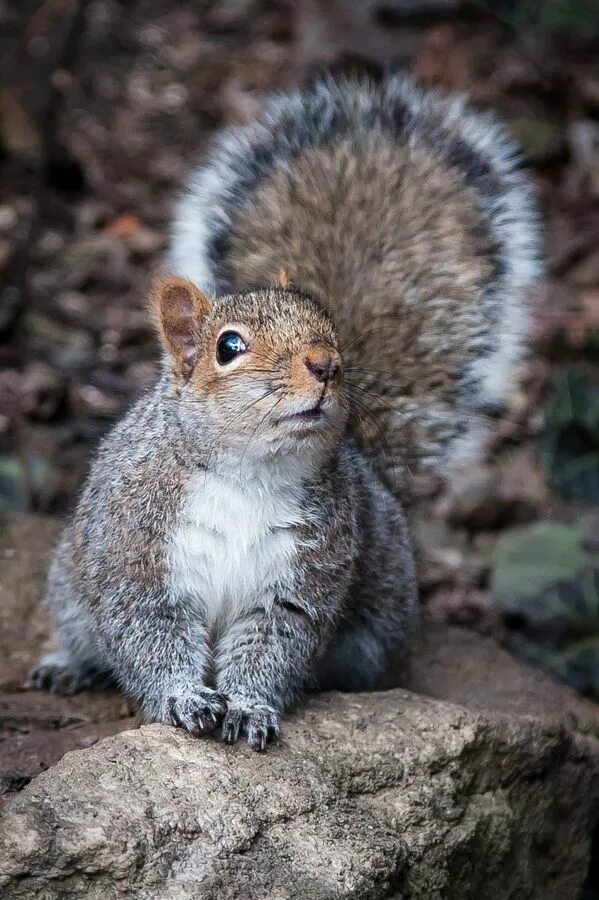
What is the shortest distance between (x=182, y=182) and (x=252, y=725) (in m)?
4.64

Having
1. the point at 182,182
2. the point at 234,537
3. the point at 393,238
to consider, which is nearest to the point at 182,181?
the point at 182,182

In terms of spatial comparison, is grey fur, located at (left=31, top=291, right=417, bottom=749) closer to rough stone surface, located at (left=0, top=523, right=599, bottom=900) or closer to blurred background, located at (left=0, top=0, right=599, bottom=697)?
rough stone surface, located at (left=0, top=523, right=599, bottom=900)

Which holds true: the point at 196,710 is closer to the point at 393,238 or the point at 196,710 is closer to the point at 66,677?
the point at 66,677

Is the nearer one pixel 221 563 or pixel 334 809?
pixel 334 809

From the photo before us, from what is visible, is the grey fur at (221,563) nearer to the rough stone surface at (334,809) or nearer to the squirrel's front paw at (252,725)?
the squirrel's front paw at (252,725)

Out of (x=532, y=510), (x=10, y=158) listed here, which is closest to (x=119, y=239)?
(x=10, y=158)

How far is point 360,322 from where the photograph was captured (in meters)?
3.50

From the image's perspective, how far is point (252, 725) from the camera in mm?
2623

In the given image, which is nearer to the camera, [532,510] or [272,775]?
[272,775]

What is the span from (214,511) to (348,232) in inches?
50.7

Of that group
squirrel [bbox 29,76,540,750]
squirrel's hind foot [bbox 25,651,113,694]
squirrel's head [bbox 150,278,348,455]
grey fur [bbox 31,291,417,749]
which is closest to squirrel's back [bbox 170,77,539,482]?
squirrel [bbox 29,76,540,750]

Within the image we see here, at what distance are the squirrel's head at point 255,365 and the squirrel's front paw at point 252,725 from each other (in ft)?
1.84

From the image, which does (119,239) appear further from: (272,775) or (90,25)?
(272,775)

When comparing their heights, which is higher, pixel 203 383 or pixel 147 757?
pixel 203 383
